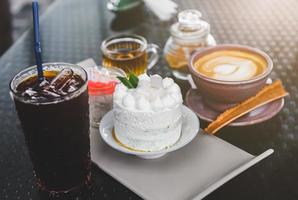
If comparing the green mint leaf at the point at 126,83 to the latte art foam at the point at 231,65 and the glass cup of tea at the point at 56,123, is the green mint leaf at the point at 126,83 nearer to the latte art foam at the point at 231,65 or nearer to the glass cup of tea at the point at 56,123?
the glass cup of tea at the point at 56,123

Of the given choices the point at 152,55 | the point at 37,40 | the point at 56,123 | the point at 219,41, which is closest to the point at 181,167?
the point at 56,123

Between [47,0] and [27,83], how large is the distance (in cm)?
256

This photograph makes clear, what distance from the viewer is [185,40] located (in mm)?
1217

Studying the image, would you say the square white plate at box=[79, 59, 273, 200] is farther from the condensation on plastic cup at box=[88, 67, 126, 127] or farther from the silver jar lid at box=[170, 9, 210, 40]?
the silver jar lid at box=[170, 9, 210, 40]

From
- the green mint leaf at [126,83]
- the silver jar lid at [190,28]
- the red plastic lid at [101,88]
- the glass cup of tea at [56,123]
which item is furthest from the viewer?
the silver jar lid at [190,28]

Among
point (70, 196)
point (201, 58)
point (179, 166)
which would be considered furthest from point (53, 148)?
point (201, 58)

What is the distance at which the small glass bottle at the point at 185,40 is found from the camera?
1213 millimetres

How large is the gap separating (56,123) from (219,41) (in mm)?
678

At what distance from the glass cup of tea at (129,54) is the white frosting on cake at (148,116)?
229mm

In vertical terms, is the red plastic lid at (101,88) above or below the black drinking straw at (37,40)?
below

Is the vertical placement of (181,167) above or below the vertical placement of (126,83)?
below

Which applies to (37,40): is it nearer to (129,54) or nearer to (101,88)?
(101,88)

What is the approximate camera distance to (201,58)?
1149 millimetres

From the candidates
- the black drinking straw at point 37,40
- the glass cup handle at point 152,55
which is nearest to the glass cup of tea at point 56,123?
the black drinking straw at point 37,40
